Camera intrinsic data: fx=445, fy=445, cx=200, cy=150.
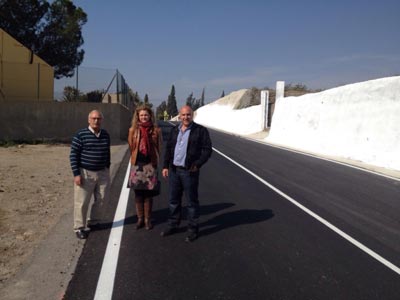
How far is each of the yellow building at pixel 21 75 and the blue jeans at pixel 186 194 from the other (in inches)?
742

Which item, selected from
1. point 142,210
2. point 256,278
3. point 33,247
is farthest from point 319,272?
point 33,247

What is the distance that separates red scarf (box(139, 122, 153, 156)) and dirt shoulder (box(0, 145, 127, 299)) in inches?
56.6

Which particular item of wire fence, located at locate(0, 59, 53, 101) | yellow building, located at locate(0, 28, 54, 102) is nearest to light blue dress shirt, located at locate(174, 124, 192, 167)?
yellow building, located at locate(0, 28, 54, 102)

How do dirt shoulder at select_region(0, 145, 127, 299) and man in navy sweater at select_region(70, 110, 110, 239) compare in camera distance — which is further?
man in navy sweater at select_region(70, 110, 110, 239)

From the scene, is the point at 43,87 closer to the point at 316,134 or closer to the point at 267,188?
the point at 316,134

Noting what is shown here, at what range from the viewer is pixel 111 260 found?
4930mm

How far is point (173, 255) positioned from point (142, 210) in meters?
1.28

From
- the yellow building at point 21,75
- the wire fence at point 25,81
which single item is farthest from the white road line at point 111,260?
the wire fence at point 25,81

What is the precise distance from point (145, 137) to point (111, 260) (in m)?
1.78

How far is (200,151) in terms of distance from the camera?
19.4 ft

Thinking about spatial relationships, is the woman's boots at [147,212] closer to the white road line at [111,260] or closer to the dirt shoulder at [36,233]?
the white road line at [111,260]

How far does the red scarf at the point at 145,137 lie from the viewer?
6.00 metres

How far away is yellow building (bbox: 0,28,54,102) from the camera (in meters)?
23.0

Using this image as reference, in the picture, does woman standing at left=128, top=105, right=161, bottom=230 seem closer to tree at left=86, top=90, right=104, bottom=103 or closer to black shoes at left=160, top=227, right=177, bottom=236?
black shoes at left=160, top=227, right=177, bottom=236
